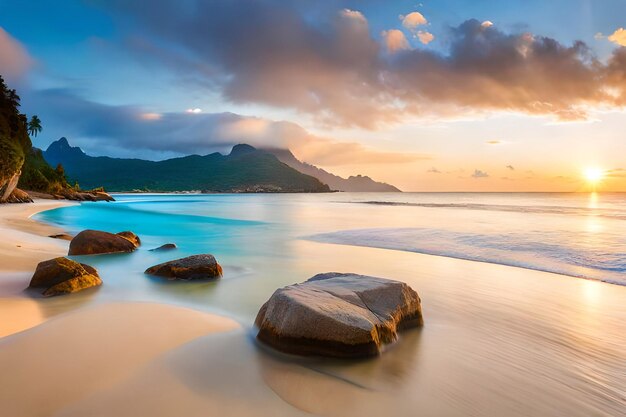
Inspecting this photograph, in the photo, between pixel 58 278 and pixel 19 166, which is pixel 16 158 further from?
pixel 58 278

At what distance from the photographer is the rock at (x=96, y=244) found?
13.7 metres

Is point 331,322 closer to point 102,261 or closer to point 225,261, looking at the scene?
point 225,261

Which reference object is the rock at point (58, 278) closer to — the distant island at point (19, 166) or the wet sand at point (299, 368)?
the wet sand at point (299, 368)

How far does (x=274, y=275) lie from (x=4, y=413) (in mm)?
7895

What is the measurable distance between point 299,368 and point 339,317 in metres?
0.88

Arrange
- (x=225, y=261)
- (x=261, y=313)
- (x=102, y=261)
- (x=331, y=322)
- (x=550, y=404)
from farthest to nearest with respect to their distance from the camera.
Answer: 1. (x=225, y=261)
2. (x=102, y=261)
3. (x=261, y=313)
4. (x=331, y=322)
5. (x=550, y=404)

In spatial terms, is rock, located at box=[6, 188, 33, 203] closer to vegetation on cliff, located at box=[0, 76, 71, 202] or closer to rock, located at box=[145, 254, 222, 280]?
vegetation on cliff, located at box=[0, 76, 71, 202]

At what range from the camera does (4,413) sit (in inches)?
142

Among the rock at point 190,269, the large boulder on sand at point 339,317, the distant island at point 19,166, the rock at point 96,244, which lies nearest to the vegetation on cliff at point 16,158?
the distant island at point 19,166

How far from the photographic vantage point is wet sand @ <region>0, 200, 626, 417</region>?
400 cm

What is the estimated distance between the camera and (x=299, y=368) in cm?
489

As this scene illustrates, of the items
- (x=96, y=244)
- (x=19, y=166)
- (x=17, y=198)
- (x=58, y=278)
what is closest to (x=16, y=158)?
(x=19, y=166)

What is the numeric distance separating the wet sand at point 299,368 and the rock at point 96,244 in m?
6.85

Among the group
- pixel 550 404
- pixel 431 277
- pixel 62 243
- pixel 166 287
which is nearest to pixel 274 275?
pixel 166 287
